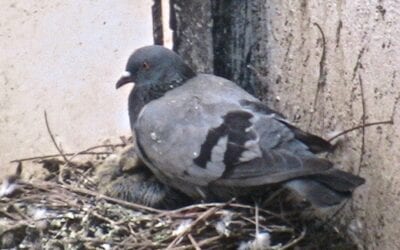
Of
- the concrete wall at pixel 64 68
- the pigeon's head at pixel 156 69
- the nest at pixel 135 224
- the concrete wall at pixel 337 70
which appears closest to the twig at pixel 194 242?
the nest at pixel 135 224

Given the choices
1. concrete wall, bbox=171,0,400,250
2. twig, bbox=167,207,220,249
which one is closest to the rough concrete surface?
concrete wall, bbox=171,0,400,250

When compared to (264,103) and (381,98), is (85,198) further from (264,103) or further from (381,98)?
(381,98)

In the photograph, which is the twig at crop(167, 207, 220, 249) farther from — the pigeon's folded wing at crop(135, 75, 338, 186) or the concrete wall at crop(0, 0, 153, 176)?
the concrete wall at crop(0, 0, 153, 176)

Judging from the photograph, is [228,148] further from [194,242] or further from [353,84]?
[353,84]

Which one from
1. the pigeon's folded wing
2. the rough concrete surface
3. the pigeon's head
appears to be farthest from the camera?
the pigeon's head

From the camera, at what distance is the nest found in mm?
4773

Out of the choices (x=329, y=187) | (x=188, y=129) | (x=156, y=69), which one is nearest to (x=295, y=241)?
(x=329, y=187)

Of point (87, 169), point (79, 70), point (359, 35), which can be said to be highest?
point (359, 35)

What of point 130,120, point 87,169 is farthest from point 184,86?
point 87,169

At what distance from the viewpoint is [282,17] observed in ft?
17.0

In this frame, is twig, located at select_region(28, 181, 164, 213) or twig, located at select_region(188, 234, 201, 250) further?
twig, located at select_region(28, 181, 164, 213)

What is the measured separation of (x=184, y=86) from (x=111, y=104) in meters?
0.54

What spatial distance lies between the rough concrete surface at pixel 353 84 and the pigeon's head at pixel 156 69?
36 cm

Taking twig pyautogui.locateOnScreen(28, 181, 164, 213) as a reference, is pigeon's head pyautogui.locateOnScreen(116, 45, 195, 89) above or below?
above
